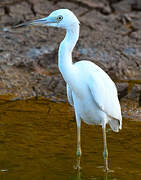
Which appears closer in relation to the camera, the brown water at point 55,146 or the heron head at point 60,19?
the heron head at point 60,19

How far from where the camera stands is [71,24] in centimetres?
504

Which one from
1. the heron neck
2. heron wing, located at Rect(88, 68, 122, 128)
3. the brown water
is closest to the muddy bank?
the brown water

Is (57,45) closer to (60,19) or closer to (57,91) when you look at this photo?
(57,91)

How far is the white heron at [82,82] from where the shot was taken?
16.4 feet

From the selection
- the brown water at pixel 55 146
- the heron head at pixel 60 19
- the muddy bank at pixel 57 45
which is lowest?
the brown water at pixel 55 146

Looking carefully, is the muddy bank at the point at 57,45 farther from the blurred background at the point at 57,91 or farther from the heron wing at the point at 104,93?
the heron wing at the point at 104,93

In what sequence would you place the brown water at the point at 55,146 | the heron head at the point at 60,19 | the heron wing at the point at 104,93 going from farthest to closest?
the heron wing at the point at 104,93 < the brown water at the point at 55,146 < the heron head at the point at 60,19

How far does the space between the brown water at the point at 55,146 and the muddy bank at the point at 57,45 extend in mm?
646

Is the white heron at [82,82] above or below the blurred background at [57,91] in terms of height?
above

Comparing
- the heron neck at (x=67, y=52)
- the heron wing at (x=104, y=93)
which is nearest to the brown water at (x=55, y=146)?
the heron wing at (x=104, y=93)

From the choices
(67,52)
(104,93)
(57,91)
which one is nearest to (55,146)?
(104,93)

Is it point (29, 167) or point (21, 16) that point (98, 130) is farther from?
point (21, 16)

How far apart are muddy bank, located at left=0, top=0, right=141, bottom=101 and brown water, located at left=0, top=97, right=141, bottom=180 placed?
65 centimetres

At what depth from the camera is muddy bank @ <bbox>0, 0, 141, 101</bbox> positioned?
7.74 metres
